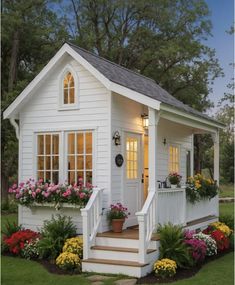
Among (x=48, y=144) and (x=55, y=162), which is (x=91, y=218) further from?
(x=48, y=144)

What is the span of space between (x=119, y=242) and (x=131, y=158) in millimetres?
2317

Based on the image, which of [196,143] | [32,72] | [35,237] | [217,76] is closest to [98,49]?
[32,72]

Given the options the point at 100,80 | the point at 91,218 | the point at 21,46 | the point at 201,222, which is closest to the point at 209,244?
the point at 201,222

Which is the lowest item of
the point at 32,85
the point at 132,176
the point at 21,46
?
the point at 132,176

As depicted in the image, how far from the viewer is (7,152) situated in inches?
750

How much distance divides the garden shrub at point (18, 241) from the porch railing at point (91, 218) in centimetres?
167

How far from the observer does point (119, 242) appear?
329 inches

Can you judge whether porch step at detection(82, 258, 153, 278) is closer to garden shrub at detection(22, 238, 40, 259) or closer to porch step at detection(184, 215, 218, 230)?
garden shrub at detection(22, 238, 40, 259)

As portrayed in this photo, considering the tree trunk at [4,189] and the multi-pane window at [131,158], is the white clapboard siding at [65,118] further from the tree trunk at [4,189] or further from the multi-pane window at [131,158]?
the tree trunk at [4,189]

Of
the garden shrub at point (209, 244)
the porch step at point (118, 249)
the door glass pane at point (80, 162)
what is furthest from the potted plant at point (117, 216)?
the garden shrub at point (209, 244)

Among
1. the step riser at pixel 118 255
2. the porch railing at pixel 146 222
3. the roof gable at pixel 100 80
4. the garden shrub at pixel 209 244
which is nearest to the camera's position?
→ the porch railing at pixel 146 222

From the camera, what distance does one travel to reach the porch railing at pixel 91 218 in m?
8.24

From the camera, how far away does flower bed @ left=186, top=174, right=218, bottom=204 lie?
10.5 meters

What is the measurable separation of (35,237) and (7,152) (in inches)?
398
